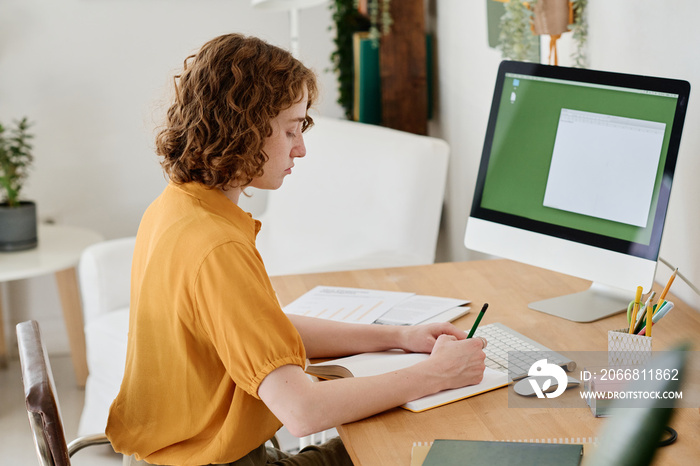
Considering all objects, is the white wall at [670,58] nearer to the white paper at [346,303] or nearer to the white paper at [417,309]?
the white paper at [417,309]

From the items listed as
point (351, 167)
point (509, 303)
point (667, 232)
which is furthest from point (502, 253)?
point (351, 167)

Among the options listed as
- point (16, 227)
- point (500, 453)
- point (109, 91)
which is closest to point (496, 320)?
point (500, 453)

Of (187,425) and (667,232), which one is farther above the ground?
(667,232)

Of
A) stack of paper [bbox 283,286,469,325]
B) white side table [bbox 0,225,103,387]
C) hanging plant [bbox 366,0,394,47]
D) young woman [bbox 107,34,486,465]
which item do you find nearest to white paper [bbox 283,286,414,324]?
stack of paper [bbox 283,286,469,325]

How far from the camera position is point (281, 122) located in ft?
3.43

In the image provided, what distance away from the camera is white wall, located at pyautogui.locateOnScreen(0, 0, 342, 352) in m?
2.85

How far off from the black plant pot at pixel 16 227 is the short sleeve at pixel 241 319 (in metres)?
1.84

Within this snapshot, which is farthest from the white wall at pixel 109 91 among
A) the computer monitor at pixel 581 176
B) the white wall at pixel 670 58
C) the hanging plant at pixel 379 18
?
the computer monitor at pixel 581 176

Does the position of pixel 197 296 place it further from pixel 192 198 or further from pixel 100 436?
pixel 100 436

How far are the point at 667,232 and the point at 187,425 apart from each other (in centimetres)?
95

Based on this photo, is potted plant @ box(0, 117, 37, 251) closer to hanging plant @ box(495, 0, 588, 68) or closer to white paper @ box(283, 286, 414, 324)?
white paper @ box(283, 286, 414, 324)

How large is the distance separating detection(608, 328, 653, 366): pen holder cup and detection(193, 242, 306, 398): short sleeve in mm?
462

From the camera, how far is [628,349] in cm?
104

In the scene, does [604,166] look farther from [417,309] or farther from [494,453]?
[494,453]
